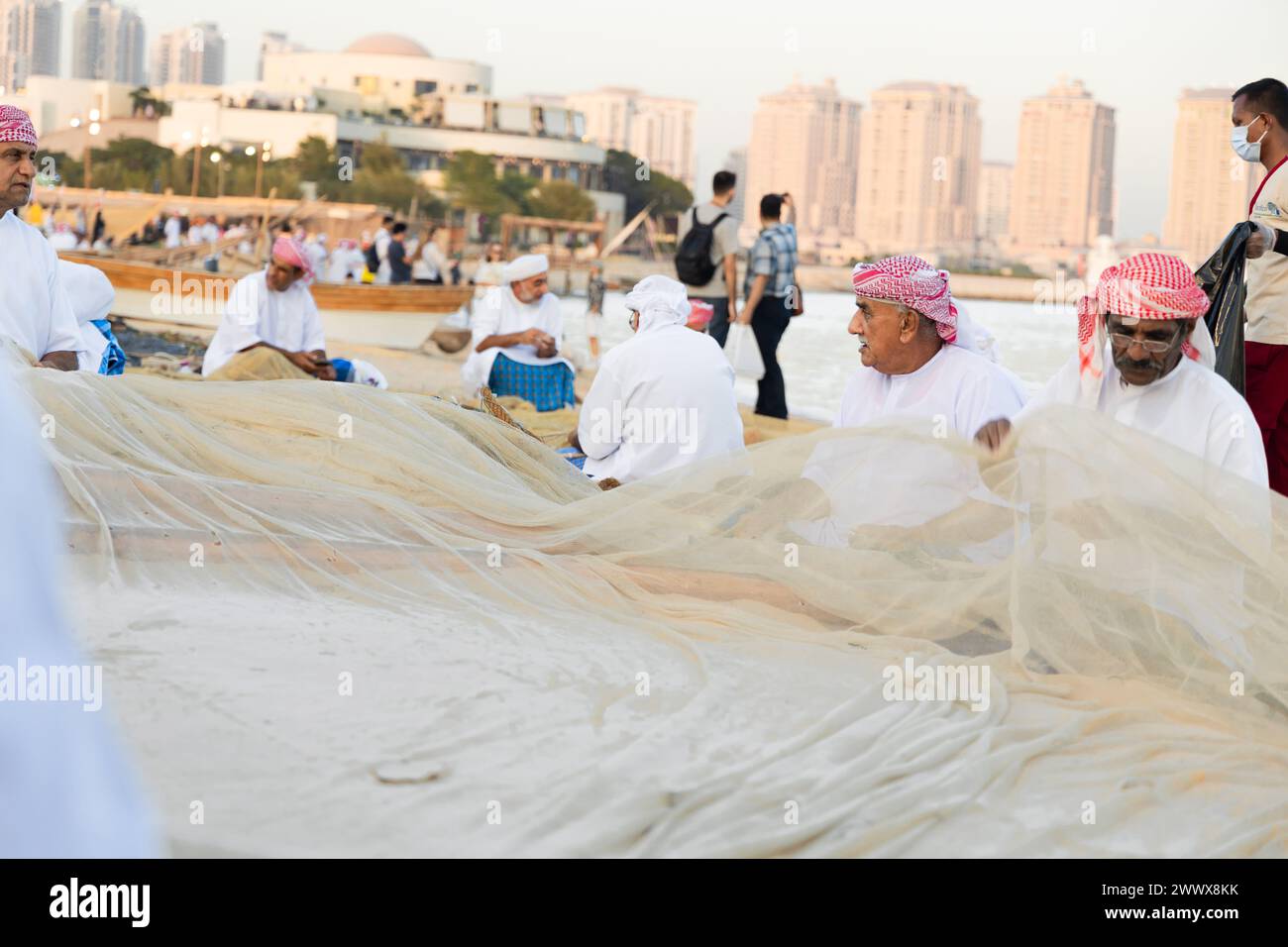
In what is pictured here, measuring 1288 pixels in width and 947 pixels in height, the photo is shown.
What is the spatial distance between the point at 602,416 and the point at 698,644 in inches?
106

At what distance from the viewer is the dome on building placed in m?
112

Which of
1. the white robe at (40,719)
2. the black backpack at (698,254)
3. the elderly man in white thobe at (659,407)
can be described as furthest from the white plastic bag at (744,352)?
the white robe at (40,719)

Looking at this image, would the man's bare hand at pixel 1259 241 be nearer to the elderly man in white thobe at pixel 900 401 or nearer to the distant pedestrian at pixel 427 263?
the elderly man in white thobe at pixel 900 401

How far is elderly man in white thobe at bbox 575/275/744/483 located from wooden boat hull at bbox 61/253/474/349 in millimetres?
11323

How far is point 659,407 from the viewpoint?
19.3 feet

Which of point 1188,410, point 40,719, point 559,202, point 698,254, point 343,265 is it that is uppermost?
point 559,202

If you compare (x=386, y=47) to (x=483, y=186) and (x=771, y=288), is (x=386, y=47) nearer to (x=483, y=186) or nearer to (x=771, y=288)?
(x=483, y=186)

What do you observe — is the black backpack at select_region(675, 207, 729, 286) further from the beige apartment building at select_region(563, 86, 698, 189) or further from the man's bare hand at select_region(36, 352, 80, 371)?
the beige apartment building at select_region(563, 86, 698, 189)

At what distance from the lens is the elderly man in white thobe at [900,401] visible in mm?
3859

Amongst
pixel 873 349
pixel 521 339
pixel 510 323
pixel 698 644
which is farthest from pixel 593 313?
pixel 698 644

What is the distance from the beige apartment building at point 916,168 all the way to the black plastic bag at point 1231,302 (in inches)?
5761
